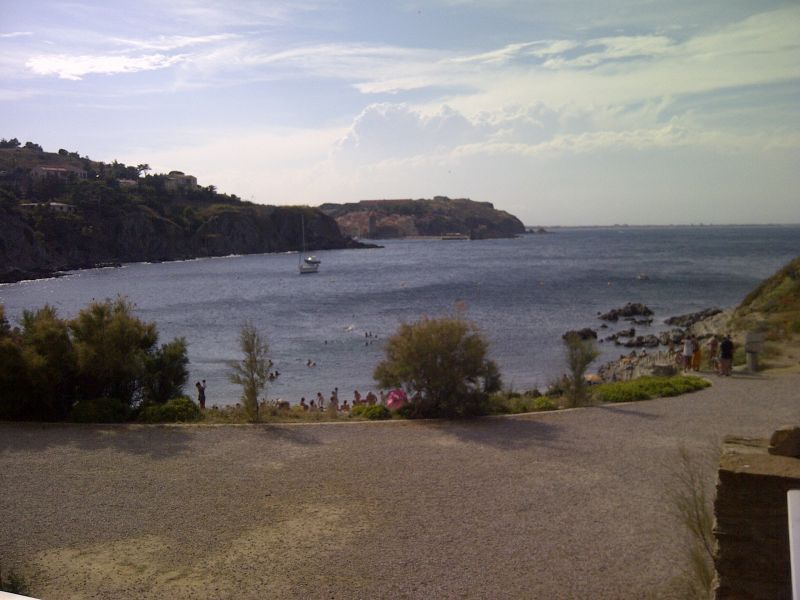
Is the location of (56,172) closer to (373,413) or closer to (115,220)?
(115,220)

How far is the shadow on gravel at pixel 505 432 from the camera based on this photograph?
1191 cm

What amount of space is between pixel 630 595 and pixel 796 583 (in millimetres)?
5586

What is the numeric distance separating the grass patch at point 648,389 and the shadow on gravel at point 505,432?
3.06 metres

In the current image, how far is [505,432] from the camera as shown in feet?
41.6

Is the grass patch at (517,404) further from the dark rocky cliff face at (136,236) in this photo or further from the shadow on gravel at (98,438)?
the dark rocky cliff face at (136,236)

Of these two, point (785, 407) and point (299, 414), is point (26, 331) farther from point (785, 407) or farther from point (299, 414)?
point (785, 407)

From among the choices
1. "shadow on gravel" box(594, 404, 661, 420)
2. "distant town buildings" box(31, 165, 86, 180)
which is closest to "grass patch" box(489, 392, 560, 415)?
"shadow on gravel" box(594, 404, 661, 420)

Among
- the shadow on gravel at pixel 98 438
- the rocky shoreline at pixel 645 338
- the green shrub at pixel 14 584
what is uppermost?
the green shrub at pixel 14 584

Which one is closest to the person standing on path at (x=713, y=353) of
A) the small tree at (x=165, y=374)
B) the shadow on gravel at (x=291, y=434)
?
the shadow on gravel at (x=291, y=434)

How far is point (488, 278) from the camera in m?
81.8

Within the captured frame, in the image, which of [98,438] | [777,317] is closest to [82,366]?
[98,438]

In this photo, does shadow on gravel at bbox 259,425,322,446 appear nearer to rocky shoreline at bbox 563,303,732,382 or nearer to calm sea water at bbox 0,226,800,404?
rocky shoreline at bbox 563,303,732,382

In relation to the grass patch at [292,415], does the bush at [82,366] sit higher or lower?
higher

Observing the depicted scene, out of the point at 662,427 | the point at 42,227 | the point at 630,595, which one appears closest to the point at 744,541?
the point at 630,595
